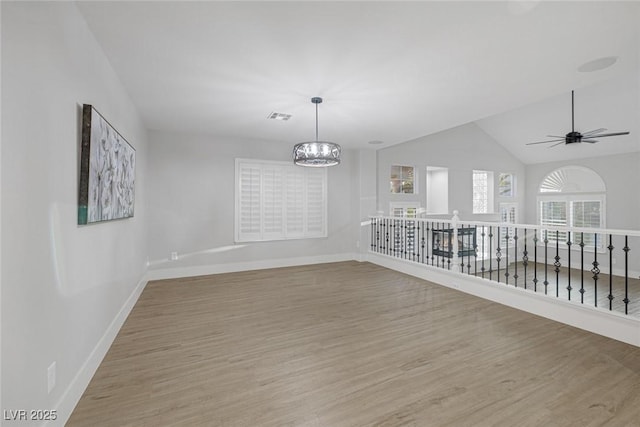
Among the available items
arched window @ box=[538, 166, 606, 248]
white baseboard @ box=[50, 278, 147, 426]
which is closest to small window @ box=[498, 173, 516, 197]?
arched window @ box=[538, 166, 606, 248]

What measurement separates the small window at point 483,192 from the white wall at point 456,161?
0.17 meters

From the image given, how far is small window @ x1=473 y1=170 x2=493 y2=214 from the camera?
28.1 ft

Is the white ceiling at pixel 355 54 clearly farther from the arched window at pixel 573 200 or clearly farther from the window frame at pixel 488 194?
the arched window at pixel 573 200

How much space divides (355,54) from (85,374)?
3.26 meters

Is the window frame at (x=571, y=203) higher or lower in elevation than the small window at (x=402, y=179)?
lower

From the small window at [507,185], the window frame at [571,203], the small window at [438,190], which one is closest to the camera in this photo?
the window frame at [571,203]

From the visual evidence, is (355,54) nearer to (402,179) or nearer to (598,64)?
(598,64)

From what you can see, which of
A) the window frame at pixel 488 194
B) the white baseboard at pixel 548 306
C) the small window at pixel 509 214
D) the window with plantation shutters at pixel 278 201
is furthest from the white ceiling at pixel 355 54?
the small window at pixel 509 214

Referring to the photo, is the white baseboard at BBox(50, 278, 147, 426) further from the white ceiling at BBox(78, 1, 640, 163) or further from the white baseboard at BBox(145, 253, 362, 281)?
the white ceiling at BBox(78, 1, 640, 163)

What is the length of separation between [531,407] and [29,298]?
289 centimetres

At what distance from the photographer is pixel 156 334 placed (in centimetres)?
297

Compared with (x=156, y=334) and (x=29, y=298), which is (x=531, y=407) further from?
(x=156, y=334)

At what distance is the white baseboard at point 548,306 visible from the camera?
277 centimetres

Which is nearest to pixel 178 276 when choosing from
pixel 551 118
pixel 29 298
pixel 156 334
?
pixel 156 334
